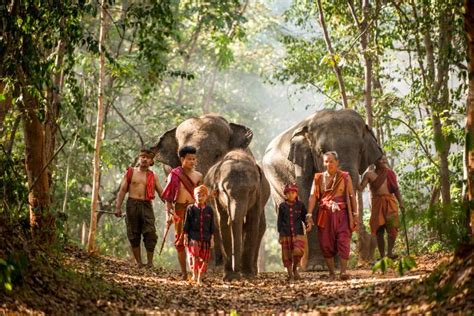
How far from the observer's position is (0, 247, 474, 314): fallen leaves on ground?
22.5 feet

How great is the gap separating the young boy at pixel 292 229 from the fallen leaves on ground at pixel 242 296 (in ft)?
1.09

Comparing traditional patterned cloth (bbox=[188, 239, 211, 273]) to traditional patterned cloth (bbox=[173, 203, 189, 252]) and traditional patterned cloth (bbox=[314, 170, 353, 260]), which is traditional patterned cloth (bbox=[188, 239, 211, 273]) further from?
traditional patterned cloth (bbox=[314, 170, 353, 260])

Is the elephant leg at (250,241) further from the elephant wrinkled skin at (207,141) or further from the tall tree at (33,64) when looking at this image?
the tall tree at (33,64)

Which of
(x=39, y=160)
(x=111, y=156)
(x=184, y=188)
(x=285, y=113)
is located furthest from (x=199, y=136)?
(x=285, y=113)

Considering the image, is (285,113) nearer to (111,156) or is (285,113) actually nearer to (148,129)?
(148,129)

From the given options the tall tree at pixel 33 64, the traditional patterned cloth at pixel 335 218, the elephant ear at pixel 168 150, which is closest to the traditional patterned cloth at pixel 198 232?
the traditional patterned cloth at pixel 335 218

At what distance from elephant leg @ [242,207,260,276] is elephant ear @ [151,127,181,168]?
11.1 ft

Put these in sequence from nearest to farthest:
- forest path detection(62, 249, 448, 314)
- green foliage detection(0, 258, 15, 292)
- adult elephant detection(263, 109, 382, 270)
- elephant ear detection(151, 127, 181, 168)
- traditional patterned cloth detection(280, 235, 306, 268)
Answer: green foliage detection(0, 258, 15, 292), forest path detection(62, 249, 448, 314), traditional patterned cloth detection(280, 235, 306, 268), adult elephant detection(263, 109, 382, 270), elephant ear detection(151, 127, 181, 168)

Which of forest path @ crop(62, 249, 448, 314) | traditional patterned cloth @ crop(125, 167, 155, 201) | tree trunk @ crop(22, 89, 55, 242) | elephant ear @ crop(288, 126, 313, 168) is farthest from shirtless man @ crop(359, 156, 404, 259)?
tree trunk @ crop(22, 89, 55, 242)

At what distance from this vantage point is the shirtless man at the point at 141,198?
44.7 ft

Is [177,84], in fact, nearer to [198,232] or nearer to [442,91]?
[442,91]

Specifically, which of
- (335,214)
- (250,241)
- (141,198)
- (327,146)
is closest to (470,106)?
(335,214)

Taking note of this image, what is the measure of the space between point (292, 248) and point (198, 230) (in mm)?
1304

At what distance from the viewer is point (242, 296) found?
9.77 metres
